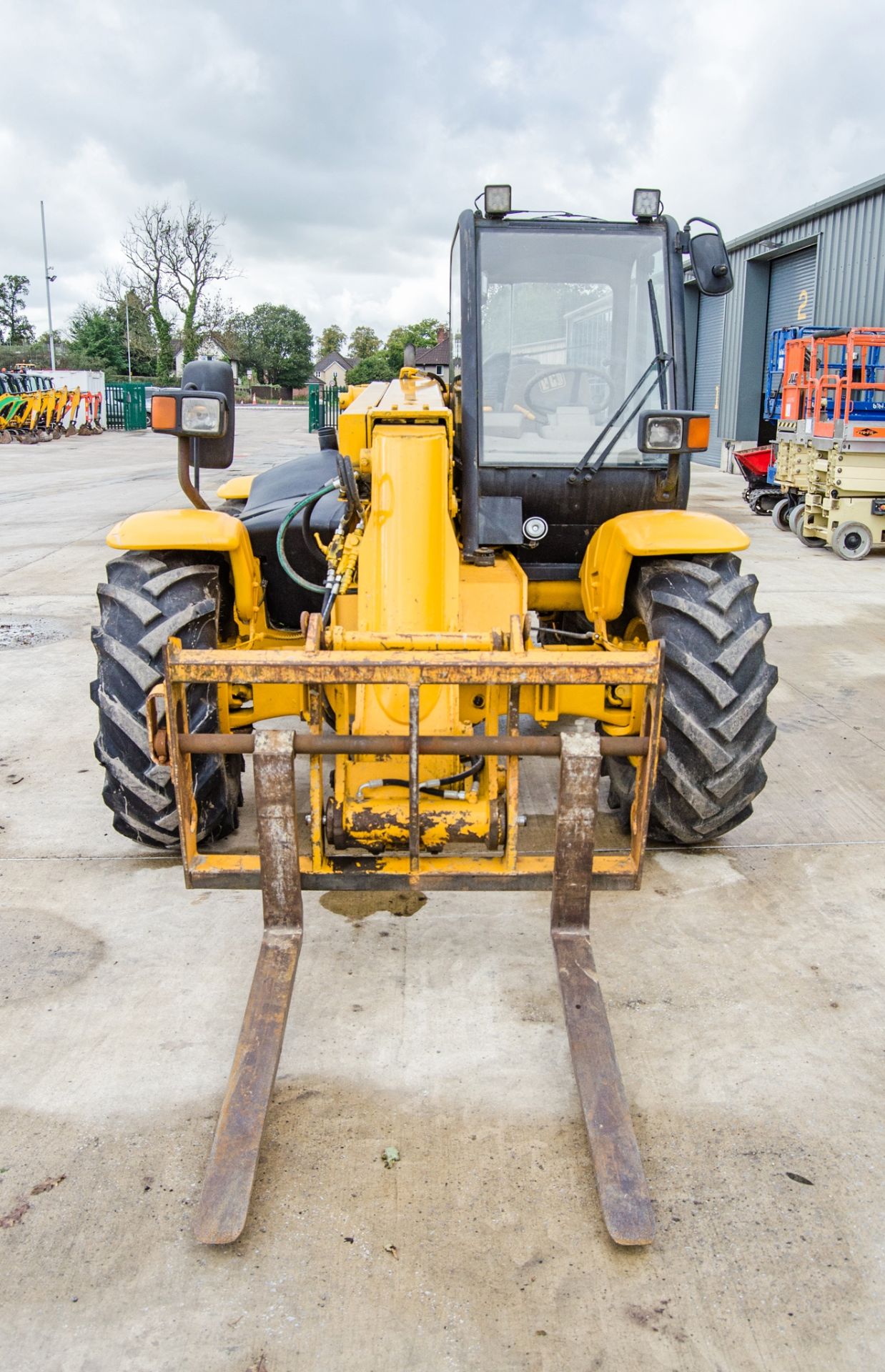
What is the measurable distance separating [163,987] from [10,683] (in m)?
4.14

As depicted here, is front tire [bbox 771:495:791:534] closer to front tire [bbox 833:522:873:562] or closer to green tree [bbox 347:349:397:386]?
front tire [bbox 833:522:873:562]

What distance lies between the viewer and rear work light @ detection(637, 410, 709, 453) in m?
4.25

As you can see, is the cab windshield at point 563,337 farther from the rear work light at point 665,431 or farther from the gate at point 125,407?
the gate at point 125,407

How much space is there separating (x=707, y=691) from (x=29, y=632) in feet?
20.7

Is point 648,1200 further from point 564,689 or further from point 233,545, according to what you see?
point 233,545

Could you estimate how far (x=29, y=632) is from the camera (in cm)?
868

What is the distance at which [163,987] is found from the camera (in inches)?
144

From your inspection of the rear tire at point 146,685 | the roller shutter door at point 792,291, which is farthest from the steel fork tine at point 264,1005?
the roller shutter door at point 792,291

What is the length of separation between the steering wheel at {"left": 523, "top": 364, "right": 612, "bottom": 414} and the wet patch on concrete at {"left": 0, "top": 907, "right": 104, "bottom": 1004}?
2.76m

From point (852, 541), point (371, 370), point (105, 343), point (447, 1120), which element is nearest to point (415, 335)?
point (371, 370)

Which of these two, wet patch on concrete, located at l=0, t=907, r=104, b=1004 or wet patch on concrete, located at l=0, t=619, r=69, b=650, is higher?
wet patch on concrete, located at l=0, t=619, r=69, b=650

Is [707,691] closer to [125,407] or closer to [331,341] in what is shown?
[125,407]

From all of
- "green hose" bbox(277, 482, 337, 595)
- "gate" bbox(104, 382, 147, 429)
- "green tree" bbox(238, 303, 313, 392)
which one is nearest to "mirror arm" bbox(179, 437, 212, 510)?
"green hose" bbox(277, 482, 337, 595)

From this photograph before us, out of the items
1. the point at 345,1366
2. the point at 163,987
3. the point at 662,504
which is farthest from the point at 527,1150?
the point at 662,504
